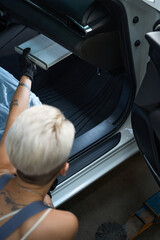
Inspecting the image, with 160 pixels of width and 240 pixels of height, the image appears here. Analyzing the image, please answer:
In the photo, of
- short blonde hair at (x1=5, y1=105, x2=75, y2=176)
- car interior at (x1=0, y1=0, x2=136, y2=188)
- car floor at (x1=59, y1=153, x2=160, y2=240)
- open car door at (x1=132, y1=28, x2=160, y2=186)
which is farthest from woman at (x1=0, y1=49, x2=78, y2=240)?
car floor at (x1=59, y1=153, x2=160, y2=240)

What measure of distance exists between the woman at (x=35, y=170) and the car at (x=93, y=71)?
61cm

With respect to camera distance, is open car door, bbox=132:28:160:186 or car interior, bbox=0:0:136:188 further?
car interior, bbox=0:0:136:188

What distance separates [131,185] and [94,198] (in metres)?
0.26

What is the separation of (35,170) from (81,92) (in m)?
1.42

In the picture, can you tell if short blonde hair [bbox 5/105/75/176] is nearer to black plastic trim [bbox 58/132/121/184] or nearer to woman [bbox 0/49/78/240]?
woman [bbox 0/49/78/240]

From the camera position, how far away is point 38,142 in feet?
2.89

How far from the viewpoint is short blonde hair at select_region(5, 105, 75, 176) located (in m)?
0.88

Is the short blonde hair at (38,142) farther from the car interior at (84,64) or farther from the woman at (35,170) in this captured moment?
Result: the car interior at (84,64)

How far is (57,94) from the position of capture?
2.24 metres

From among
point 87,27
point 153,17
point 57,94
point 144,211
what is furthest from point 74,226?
point 57,94

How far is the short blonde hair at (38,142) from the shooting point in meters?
0.88

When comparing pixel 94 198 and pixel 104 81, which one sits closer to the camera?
pixel 94 198

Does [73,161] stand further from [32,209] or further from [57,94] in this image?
[32,209]

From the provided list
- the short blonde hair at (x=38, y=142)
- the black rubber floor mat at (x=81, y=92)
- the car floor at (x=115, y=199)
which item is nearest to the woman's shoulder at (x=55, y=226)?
the short blonde hair at (x=38, y=142)
